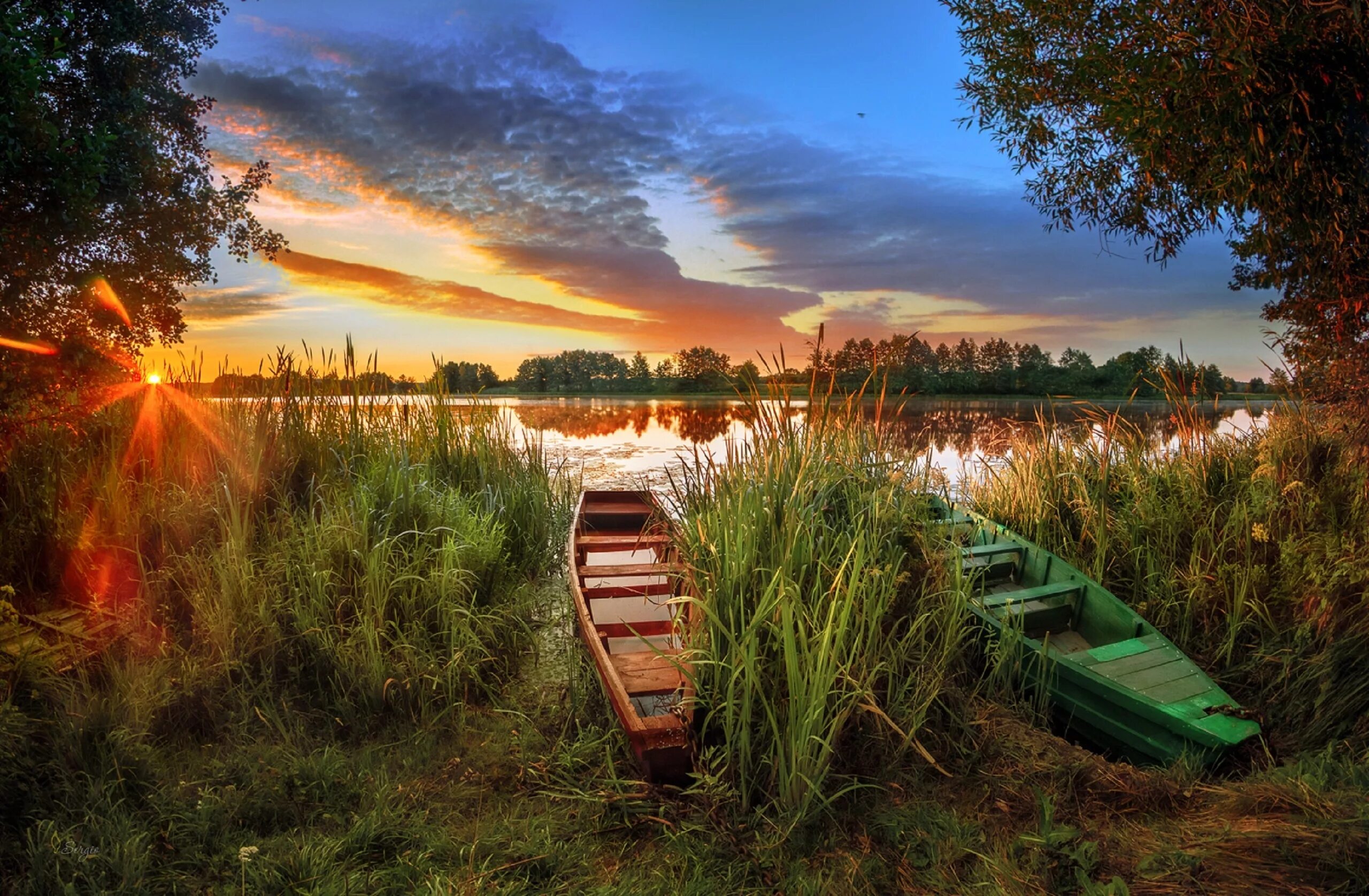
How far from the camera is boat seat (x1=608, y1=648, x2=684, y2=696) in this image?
4.07m

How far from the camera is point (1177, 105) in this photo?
5.09 metres

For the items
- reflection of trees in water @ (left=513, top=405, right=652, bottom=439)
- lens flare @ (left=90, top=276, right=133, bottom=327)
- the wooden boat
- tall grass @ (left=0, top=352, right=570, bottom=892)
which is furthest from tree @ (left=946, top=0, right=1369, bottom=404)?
reflection of trees in water @ (left=513, top=405, right=652, bottom=439)

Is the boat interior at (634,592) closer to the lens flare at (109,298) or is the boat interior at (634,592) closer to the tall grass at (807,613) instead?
the tall grass at (807,613)

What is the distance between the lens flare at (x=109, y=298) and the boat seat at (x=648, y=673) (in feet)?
23.2

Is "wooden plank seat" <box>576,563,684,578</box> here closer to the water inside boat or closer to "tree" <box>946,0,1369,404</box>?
the water inside boat

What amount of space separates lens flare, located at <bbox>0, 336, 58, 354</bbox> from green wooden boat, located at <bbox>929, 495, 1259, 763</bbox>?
617cm

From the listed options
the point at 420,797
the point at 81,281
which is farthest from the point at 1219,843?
the point at 81,281

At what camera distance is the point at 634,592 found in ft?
19.3

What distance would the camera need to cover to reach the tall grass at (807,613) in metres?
3.39

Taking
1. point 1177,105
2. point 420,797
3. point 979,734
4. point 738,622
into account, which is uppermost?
point 1177,105

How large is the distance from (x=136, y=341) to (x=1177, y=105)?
41.3ft

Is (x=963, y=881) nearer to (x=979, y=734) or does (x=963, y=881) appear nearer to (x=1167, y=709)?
(x=979, y=734)

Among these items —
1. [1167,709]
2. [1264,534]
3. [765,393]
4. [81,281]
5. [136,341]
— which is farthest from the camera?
[136,341]

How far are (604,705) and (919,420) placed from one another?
837 inches
